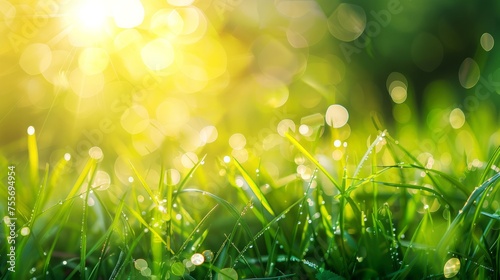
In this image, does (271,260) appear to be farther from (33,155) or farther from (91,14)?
(91,14)

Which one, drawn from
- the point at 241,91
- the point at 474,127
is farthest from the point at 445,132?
the point at 241,91

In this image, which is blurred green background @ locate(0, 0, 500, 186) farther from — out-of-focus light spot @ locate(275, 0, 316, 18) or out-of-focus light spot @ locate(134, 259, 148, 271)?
out-of-focus light spot @ locate(134, 259, 148, 271)

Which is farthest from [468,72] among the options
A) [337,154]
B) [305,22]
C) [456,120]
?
[337,154]

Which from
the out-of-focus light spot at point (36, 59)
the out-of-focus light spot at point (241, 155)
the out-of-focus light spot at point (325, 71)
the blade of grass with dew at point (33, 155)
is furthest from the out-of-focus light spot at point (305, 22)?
the blade of grass with dew at point (33, 155)

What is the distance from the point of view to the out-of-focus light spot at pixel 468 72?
9.77ft

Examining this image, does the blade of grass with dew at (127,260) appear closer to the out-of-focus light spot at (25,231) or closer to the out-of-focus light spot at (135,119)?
the out-of-focus light spot at (25,231)

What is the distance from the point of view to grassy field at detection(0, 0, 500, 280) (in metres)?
0.92

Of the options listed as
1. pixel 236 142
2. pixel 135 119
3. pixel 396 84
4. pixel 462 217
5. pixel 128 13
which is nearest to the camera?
pixel 462 217

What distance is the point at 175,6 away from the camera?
2.80 meters

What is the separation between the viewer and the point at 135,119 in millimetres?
2461

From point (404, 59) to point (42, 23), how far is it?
1869mm

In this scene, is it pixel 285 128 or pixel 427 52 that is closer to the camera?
pixel 285 128

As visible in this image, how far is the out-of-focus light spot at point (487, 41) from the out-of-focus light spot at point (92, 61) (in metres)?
2.01

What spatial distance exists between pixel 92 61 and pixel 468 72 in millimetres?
2020
